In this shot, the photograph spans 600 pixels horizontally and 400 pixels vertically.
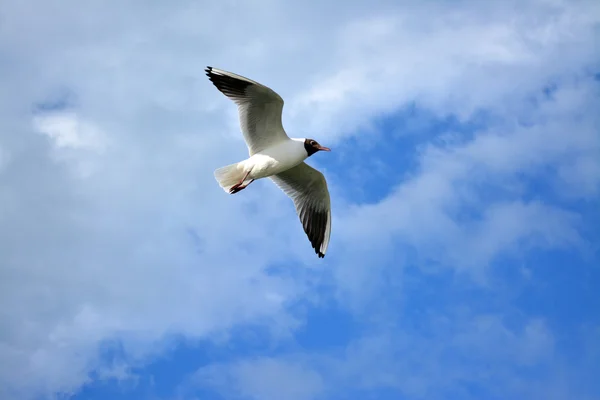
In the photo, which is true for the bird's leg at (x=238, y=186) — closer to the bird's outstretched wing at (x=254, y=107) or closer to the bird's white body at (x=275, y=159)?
the bird's white body at (x=275, y=159)

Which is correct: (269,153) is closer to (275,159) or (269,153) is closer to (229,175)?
(275,159)

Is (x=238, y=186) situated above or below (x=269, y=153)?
below

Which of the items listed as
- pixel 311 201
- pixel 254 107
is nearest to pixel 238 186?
pixel 254 107

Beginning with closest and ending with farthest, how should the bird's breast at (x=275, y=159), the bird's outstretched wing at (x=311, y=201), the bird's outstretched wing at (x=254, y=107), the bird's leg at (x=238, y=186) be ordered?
the bird's outstretched wing at (x=254, y=107), the bird's breast at (x=275, y=159), the bird's leg at (x=238, y=186), the bird's outstretched wing at (x=311, y=201)

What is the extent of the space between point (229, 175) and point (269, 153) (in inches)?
26.7

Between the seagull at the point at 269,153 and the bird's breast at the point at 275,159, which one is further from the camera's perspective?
the bird's breast at the point at 275,159

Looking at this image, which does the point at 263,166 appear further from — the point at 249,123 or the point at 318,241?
the point at 318,241

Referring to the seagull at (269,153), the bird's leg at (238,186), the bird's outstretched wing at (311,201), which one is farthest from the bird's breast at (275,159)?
the bird's outstretched wing at (311,201)

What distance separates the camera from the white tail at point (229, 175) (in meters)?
12.0

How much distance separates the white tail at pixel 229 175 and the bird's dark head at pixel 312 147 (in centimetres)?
102

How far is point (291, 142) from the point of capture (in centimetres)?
1203

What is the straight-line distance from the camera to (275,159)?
1185 cm

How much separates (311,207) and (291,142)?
5.15 ft

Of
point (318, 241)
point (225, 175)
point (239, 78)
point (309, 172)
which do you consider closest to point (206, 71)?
point (239, 78)
